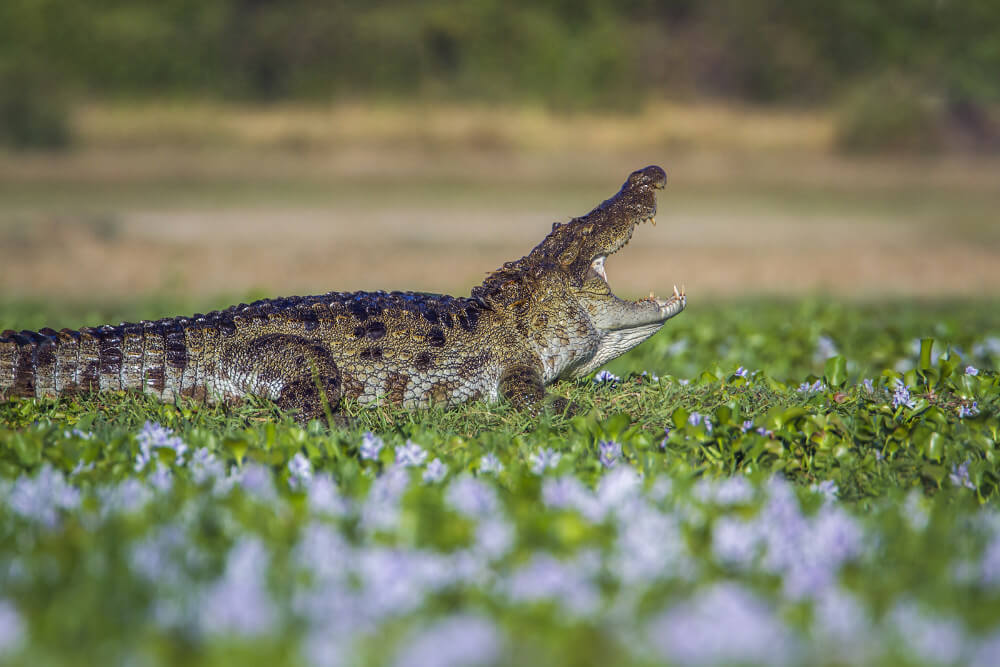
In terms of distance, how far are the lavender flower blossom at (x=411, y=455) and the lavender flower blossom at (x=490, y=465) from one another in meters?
0.21

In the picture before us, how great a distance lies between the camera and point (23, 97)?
21391mm

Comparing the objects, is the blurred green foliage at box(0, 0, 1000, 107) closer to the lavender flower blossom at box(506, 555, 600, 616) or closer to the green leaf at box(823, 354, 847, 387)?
the green leaf at box(823, 354, 847, 387)

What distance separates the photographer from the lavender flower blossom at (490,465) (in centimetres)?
337

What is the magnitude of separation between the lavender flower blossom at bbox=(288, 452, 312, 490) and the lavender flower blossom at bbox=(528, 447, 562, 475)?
2.51ft

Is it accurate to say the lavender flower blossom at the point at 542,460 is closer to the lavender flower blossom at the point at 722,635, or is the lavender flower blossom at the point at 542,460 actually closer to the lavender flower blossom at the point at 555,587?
the lavender flower blossom at the point at 555,587

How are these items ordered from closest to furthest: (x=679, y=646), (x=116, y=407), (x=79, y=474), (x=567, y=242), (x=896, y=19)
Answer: (x=679, y=646) < (x=79, y=474) < (x=116, y=407) < (x=567, y=242) < (x=896, y=19)

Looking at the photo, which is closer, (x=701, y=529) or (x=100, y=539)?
(x=100, y=539)

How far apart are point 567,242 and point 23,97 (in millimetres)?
20173

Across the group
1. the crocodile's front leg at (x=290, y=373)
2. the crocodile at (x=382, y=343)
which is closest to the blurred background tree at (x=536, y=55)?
the crocodile at (x=382, y=343)

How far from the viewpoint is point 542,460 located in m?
3.47

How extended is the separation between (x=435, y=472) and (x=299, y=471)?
1.51 ft

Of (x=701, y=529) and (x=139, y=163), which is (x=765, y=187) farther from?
(x=701, y=529)

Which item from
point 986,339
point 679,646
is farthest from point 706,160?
point 679,646

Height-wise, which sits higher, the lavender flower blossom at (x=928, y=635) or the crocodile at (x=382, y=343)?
the crocodile at (x=382, y=343)
